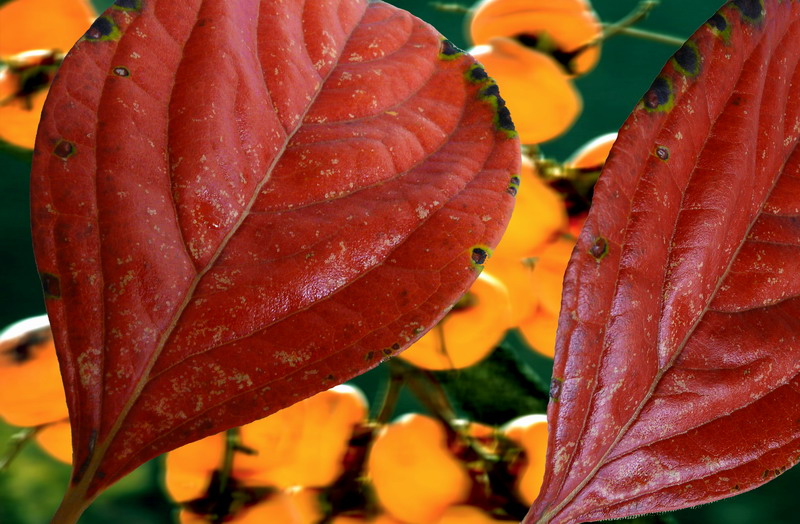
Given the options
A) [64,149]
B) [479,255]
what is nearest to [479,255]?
[479,255]

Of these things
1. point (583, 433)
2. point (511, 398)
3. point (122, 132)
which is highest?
point (122, 132)

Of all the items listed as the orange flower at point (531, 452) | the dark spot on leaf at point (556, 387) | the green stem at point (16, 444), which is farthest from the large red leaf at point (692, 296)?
the green stem at point (16, 444)

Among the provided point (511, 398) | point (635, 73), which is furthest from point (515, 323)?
point (635, 73)

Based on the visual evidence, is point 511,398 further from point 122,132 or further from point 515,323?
point 122,132

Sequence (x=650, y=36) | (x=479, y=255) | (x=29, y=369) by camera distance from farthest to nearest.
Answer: (x=650, y=36) < (x=29, y=369) < (x=479, y=255)

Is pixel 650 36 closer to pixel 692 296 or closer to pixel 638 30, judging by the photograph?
pixel 638 30

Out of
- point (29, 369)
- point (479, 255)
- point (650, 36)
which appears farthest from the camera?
point (650, 36)
